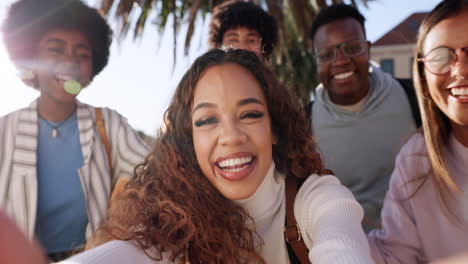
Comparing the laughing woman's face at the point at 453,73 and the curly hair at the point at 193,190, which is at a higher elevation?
the laughing woman's face at the point at 453,73

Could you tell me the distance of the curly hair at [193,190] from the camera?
2.10 m

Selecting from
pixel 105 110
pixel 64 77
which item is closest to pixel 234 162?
pixel 105 110

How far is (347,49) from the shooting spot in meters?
4.13

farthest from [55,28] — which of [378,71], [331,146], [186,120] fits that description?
[378,71]

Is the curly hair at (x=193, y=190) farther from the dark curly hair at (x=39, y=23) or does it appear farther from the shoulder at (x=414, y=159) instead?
the dark curly hair at (x=39, y=23)

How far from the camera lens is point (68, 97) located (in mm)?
3426

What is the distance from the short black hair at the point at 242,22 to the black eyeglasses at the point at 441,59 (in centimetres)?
207

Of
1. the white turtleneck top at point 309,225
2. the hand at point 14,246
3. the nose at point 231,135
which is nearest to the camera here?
the hand at point 14,246

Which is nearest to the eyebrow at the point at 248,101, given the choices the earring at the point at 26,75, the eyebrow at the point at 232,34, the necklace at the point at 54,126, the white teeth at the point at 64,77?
the necklace at the point at 54,126

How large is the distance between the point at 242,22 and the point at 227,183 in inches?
105

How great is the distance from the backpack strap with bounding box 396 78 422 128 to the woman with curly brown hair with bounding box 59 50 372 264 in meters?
1.67

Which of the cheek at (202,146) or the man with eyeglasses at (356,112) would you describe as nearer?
the cheek at (202,146)

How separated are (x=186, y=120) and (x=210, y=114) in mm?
242

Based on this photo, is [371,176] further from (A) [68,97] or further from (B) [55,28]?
(B) [55,28]
